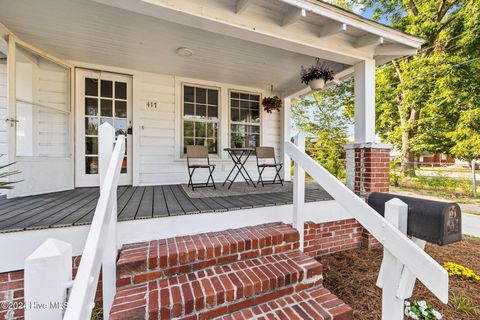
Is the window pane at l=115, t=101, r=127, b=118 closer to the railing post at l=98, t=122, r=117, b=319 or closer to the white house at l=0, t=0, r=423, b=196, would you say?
the white house at l=0, t=0, r=423, b=196

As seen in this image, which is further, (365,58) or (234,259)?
(365,58)

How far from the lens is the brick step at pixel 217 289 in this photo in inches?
52.0

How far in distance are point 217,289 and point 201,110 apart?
3.63m

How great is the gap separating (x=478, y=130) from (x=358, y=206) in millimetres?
7780

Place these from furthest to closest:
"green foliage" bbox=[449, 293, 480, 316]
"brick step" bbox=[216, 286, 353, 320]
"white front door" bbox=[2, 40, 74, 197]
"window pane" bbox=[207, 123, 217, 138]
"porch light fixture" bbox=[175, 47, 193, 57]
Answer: "window pane" bbox=[207, 123, 217, 138], "porch light fixture" bbox=[175, 47, 193, 57], "white front door" bbox=[2, 40, 74, 197], "green foliage" bbox=[449, 293, 480, 316], "brick step" bbox=[216, 286, 353, 320]

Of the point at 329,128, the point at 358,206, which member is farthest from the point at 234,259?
the point at 329,128

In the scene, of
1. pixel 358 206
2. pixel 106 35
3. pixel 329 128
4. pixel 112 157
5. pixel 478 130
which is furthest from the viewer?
pixel 329 128

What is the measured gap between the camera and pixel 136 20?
2598 mm

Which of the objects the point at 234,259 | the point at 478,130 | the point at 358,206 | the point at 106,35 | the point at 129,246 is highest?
the point at 106,35

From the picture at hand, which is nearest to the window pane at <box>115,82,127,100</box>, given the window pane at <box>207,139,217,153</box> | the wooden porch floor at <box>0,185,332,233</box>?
the window pane at <box>207,139,217,153</box>

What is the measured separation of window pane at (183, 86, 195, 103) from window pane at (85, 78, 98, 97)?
1.49 metres

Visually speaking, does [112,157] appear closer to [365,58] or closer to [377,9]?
[365,58]

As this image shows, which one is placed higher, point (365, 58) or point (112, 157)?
point (365, 58)

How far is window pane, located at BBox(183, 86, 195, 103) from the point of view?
14.4ft
